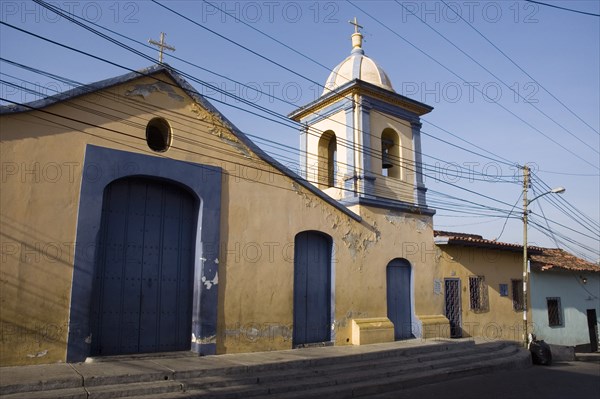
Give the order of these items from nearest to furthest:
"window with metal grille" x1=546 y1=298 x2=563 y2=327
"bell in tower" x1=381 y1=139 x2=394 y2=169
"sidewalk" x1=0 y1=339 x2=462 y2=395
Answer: "sidewalk" x1=0 y1=339 x2=462 y2=395, "bell in tower" x1=381 y1=139 x2=394 y2=169, "window with metal grille" x1=546 y1=298 x2=563 y2=327

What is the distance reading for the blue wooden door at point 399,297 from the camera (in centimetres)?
1239

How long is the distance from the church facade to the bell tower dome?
0.27 ft

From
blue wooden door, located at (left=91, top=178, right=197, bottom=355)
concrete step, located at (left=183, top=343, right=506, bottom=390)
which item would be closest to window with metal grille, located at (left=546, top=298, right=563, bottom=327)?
concrete step, located at (left=183, top=343, right=506, bottom=390)

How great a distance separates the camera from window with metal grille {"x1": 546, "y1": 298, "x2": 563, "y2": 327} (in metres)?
17.3

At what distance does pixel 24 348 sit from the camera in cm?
721

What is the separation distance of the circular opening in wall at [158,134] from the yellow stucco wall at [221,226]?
0.43 feet

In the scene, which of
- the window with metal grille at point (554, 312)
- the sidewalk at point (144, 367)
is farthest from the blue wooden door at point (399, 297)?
the window with metal grille at point (554, 312)

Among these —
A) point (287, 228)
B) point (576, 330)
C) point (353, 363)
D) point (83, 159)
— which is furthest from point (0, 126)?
point (576, 330)

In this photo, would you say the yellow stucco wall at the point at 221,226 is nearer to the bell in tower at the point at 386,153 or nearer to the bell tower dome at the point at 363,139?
the bell tower dome at the point at 363,139

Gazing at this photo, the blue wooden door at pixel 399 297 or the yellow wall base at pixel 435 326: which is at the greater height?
the blue wooden door at pixel 399 297

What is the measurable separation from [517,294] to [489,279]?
5.89 ft

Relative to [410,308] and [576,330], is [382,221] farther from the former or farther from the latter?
[576,330]

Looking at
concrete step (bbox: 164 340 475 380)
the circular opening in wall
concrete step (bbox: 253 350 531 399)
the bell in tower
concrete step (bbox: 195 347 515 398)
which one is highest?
the bell in tower

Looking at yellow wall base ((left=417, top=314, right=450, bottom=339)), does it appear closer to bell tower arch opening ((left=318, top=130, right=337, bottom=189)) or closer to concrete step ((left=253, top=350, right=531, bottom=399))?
concrete step ((left=253, top=350, right=531, bottom=399))
